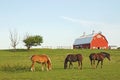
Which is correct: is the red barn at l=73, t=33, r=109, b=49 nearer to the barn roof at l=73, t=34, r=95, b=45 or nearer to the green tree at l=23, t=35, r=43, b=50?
the barn roof at l=73, t=34, r=95, b=45

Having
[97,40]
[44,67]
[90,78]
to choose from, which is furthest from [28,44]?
[90,78]

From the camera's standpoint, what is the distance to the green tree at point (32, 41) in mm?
81156

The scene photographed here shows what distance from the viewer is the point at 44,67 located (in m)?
33.4

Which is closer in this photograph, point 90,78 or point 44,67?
point 90,78

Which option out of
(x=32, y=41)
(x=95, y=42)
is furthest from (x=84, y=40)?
(x=32, y=41)

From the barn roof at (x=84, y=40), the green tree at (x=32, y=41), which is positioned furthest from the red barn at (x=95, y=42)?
the green tree at (x=32, y=41)

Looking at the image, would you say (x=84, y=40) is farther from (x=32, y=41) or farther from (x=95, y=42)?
(x=32, y=41)

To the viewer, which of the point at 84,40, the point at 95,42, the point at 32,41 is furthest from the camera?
the point at 84,40

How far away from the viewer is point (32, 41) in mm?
81625

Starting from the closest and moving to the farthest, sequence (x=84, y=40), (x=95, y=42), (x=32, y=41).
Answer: (x=32, y=41) < (x=95, y=42) < (x=84, y=40)

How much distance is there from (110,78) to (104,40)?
3237 inches

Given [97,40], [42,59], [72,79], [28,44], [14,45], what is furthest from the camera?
[97,40]

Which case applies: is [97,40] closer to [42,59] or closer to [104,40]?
[104,40]

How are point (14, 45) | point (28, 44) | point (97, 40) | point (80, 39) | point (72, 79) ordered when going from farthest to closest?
point (80, 39), point (97, 40), point (14, 45), point (28, 44), point (72, 79)
